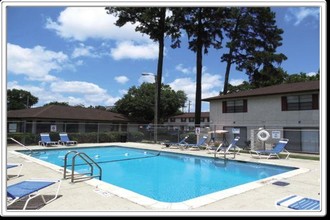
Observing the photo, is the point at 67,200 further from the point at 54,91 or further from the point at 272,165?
the point at 54,91

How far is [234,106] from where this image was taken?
Answer: 78.3 feet

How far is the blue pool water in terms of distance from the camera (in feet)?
31.1

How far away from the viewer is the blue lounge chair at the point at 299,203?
19.0ft

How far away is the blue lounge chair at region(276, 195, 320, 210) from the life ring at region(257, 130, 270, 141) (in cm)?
1024

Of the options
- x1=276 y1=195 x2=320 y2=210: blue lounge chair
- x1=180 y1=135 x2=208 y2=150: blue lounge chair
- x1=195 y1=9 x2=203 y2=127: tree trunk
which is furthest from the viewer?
x1=195 y1=9 x2=203 y2=127: tree trunk

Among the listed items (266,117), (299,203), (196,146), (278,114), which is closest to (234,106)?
(266,117)

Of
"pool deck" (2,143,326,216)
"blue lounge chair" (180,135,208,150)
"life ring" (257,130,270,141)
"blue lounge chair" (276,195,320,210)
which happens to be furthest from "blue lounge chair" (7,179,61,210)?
"blue lounge chair" (180,135,208,150)

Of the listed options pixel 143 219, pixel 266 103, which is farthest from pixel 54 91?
pixel 143 219

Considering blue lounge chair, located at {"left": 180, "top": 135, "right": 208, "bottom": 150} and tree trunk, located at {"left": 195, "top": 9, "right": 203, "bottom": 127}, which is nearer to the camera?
blue lounge chair, located at {"left": 180, "top": 135, "right": 208, "bottom": 150}

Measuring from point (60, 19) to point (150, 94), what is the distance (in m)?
40.1

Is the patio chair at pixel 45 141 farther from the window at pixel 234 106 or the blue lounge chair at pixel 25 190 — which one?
the blue lounge chair at pixel 25 190

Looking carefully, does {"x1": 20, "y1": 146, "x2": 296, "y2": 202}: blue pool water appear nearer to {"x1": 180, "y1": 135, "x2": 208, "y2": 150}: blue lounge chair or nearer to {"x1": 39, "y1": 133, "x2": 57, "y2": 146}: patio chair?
{"x1": 180, "y1": 135, "x2": 208, "y2": 150}: blue lounge chair

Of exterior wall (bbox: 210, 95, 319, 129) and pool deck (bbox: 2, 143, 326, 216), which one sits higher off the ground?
exterior wall (bbox: 210, 95, 319, 129)

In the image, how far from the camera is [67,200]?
6.23m
